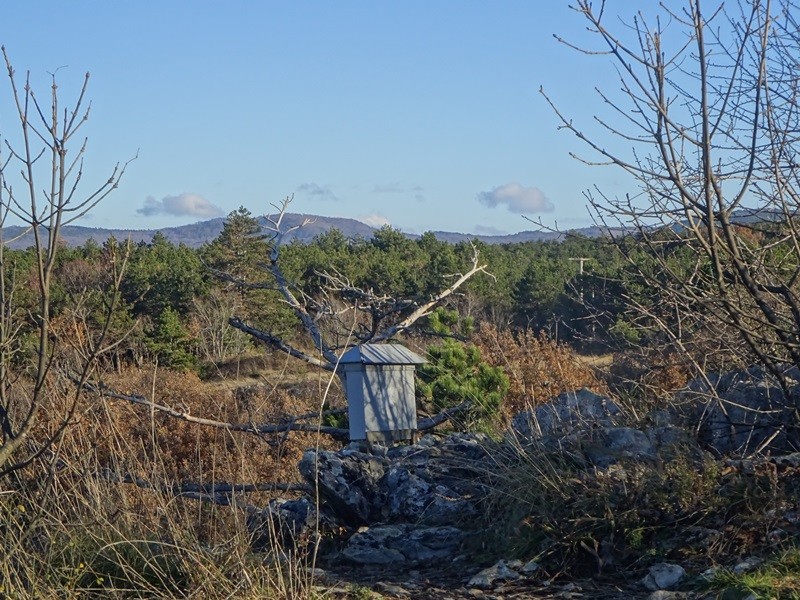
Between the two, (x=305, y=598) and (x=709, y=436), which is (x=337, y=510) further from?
(x=709, y=436)

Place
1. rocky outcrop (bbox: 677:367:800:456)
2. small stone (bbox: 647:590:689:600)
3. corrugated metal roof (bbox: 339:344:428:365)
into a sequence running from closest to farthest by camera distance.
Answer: small stone (bbox: 647:590:689:600)
rocky outcrop (bbox: 677:367:800:456)
corrugated metal roof (bbox: 339:344:428:365)

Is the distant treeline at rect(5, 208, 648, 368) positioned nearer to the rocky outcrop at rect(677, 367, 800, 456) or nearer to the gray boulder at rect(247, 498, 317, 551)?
the gray boulder at rect(247, 498, 317, 551)

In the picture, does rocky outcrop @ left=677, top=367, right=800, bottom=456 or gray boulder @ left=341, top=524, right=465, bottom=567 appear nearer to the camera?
gray boulder @ left=341, top=524, right=465, bottom=567

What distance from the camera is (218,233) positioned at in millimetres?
39844

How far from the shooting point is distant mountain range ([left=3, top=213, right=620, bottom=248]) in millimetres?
5441

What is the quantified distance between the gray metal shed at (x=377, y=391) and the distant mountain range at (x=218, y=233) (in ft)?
4.47

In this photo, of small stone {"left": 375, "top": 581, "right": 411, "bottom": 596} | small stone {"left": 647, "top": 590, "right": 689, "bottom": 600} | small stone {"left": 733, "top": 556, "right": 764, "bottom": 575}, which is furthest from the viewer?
small stone {"left": 375, "top": 581, "right": 411, "bottom": 596}

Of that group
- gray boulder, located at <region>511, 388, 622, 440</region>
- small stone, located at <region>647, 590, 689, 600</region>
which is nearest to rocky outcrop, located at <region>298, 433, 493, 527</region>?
gray boulder, located at <region>511, 388, 622, 440</region>

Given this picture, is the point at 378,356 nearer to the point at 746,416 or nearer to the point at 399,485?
the point at 399,485

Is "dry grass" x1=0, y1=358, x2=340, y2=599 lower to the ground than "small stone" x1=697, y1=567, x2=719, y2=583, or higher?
higher

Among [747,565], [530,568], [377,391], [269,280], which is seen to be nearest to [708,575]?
[747,565]

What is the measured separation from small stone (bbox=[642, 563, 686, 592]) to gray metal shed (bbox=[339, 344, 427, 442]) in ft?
9.36

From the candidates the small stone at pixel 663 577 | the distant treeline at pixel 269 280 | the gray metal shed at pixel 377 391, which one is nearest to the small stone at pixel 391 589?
the small stone at pixel 663 577

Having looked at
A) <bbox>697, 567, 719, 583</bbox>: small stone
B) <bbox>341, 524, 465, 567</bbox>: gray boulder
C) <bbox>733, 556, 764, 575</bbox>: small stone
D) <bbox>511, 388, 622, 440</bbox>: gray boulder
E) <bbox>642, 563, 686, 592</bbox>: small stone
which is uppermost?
<bbox>511, 388, 622, 440</bbox>: gray boulder
